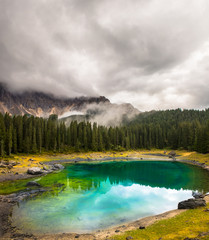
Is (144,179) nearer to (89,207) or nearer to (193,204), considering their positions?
(89,207)

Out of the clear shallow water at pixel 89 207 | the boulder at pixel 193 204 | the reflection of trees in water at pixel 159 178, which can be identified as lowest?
the reflection of trees in water at pixel 159 178

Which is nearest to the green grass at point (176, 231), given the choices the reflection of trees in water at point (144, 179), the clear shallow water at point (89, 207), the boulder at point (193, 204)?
the boulder at point (193, 204)

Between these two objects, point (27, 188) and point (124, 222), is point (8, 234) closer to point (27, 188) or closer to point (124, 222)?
point (124, 222)

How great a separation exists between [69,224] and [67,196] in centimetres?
1224

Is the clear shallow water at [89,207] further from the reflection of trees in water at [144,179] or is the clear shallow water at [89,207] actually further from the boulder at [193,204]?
the boulder at [193,204]

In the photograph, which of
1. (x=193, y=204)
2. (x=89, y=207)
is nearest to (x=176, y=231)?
(x=193, y=204)

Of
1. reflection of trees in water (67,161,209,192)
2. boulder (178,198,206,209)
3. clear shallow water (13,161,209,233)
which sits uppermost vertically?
boulder (178,198,206,209)

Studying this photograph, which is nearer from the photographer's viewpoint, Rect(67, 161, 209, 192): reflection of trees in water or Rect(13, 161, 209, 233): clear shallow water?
Rect(13, 161, 209, 233): clear shallow water

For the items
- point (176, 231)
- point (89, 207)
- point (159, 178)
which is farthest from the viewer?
point (159, 178)

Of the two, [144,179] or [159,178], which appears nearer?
[144,179]

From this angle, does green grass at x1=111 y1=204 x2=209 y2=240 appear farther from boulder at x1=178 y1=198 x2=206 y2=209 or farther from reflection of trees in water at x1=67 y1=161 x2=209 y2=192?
reflection of trees in water at x1=67 y1=161 x2=209 y2=192

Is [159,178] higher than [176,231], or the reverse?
[176,231]

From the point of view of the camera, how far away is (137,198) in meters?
33.3

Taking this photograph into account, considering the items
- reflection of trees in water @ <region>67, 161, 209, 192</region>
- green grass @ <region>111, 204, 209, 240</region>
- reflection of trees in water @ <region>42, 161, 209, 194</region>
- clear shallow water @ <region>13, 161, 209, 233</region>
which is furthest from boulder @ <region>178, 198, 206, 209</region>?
reflection of trees in water @ <region>67, 161, 209, 192</region>
